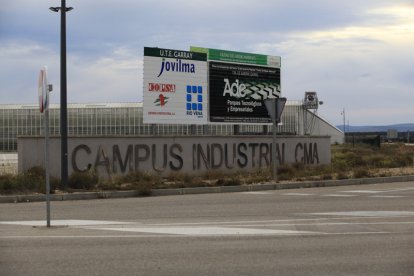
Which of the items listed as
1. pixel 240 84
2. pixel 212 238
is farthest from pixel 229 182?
pixel 212 238

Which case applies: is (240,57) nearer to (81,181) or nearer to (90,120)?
(81,181)

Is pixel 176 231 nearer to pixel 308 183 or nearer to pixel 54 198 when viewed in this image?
pixel 54 198

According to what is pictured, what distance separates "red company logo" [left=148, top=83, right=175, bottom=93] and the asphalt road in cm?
1030

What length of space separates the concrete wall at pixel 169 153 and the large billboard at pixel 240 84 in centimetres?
205

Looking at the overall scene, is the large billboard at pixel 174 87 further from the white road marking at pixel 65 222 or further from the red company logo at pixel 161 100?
the white road marking at pixel 65 222

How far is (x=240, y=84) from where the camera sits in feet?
96.3

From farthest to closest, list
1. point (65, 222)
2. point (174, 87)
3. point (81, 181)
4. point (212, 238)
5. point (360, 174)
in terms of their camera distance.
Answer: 1. point (174, 87)
2. point (360, 174)
3. point (81, 181)
4. point (65, 222)
5. point (212, 238)

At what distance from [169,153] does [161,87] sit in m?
3.22

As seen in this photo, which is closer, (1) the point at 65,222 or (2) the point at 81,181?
(1) the point at 65,222

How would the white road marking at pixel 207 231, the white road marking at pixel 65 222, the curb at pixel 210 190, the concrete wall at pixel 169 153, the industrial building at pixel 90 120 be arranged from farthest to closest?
1. the industrial building at pixel 90 120
2. the concrete wall at pixel 169 153
3. the curb at pixel 210 190
4. the white road marking at pixel 65 222
5. the white road marking at pixel 207 231

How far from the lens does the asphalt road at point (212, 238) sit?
24.6ft

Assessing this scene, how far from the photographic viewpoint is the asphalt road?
7484 mm

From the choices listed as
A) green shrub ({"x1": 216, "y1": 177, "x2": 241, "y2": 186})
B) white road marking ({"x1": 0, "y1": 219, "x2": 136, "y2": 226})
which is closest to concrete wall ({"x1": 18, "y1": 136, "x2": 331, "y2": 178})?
green shrub ({"x1": 216, "y1": 177, "x2": 241, "y2": 186})

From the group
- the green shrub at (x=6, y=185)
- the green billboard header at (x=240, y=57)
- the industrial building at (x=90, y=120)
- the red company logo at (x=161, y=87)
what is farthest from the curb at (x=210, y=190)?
the industrial building at (x=90, y=120)
